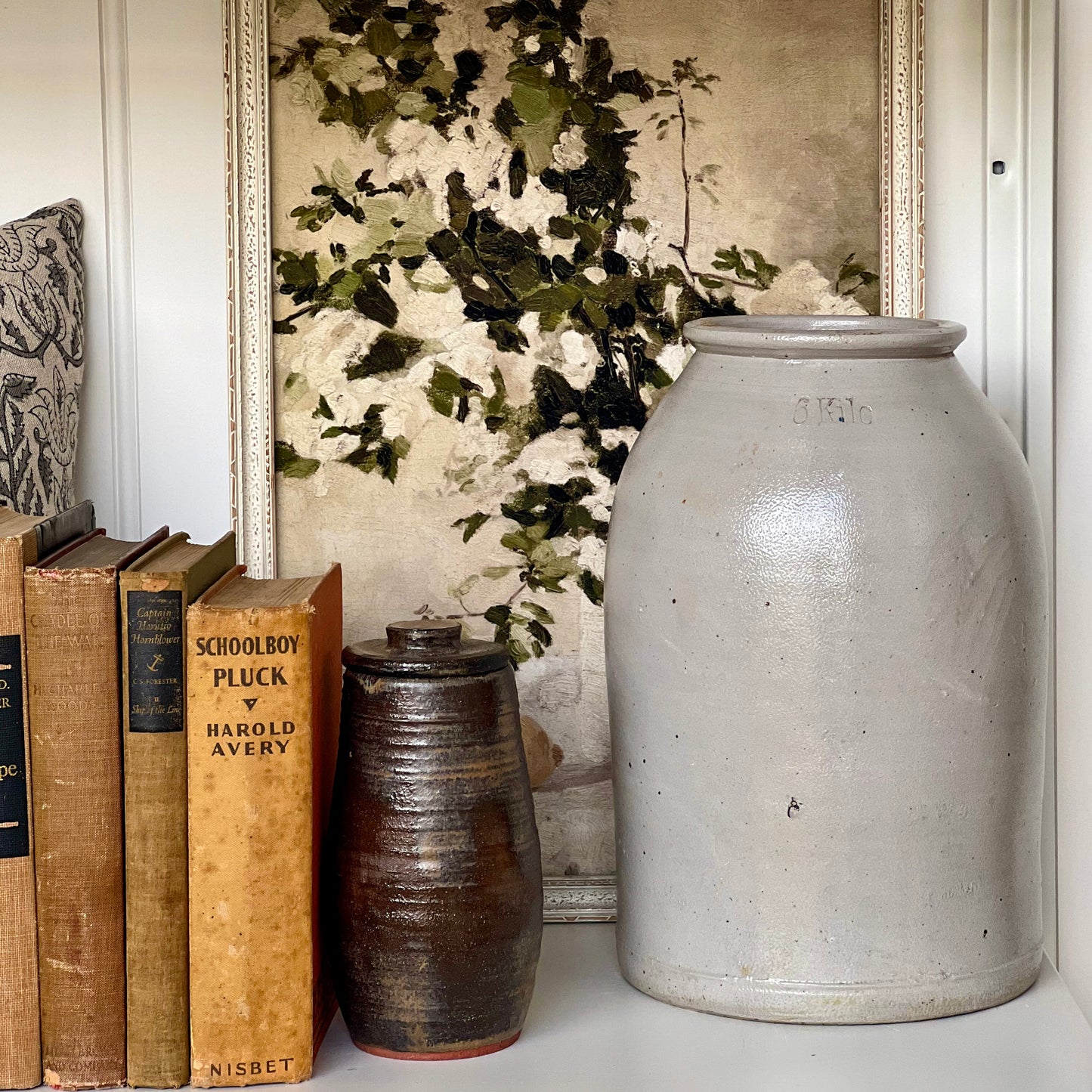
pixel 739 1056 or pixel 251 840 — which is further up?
pixel 251 840

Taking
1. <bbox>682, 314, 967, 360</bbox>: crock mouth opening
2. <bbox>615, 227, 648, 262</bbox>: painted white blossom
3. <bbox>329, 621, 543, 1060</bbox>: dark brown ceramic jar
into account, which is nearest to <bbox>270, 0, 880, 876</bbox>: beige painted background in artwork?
<bbox>615, 227, 648, 262</bbox>: painted white blossom

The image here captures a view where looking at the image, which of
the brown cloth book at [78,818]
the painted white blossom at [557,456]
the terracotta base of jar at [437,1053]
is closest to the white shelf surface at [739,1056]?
the terracotta base of jar at [437,1053]

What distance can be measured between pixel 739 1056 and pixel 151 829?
1.21 feet

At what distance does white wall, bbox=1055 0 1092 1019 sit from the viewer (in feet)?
2.89

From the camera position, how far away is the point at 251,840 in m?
0.77

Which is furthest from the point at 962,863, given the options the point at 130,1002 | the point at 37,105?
the point at 37,105

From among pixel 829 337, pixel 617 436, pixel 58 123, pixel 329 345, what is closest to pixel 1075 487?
pixel 829 337

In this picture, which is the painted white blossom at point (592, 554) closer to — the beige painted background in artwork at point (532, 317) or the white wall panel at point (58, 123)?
the beige painted background in artwork at point (532, 317)

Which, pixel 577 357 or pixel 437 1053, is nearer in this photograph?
pixel 437 1053

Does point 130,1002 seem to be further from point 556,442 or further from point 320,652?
point 556,442

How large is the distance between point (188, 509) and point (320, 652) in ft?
0.93

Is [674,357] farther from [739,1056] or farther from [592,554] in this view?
[739,1056]

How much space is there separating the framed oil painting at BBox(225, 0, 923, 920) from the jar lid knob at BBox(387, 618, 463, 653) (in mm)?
234

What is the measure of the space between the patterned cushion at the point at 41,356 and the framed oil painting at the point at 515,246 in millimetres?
122
